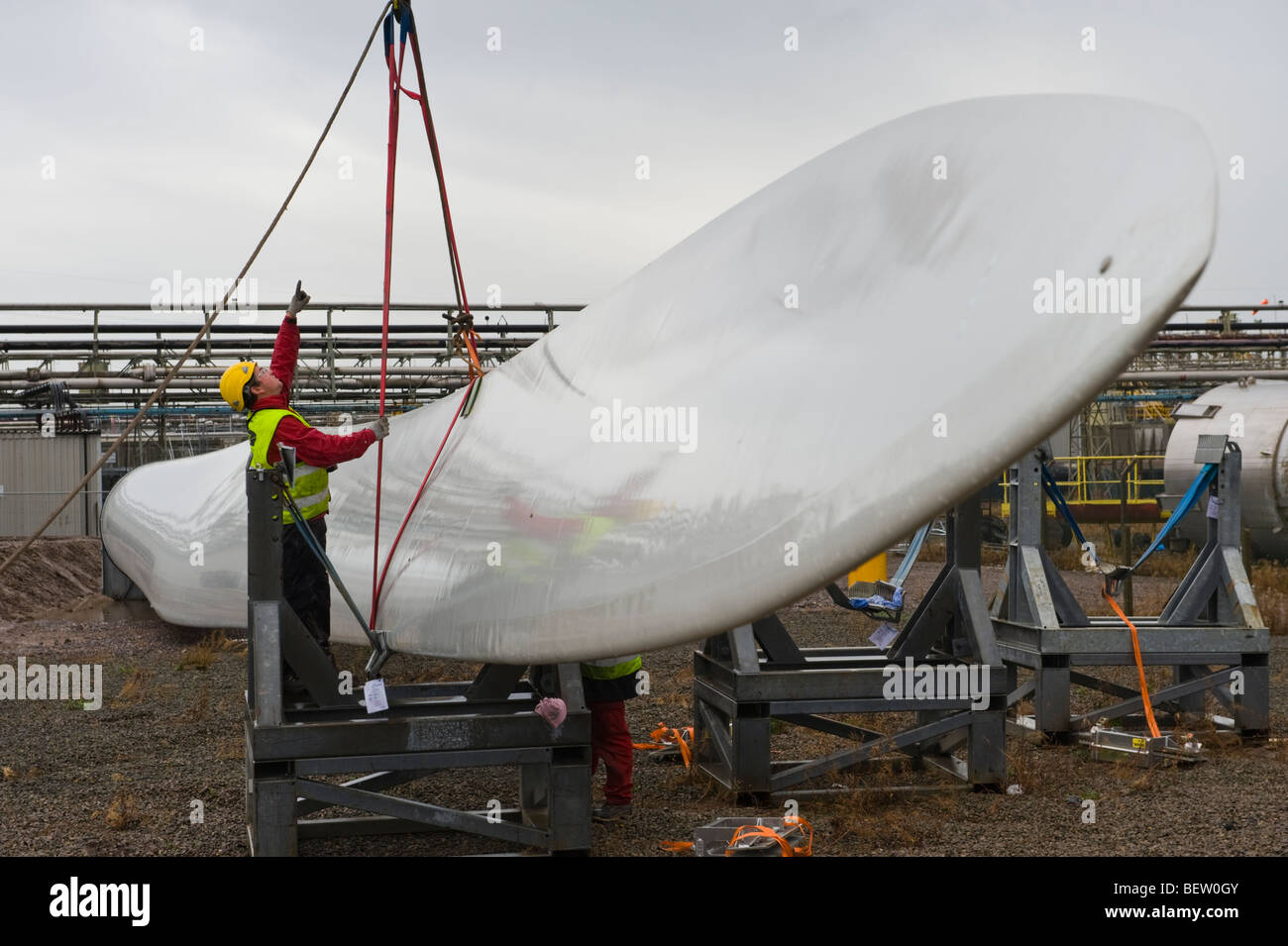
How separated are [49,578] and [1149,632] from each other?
14.3 meters

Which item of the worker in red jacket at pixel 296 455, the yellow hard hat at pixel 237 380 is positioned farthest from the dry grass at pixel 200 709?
the yellow hard hat at pixel 237 380

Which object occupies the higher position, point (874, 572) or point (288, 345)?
point (288, 345)

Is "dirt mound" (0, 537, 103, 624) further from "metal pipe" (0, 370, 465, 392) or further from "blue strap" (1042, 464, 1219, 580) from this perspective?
"blue strap" (1042, 464, 1219, 580)

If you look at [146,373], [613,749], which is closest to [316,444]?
[613,749]

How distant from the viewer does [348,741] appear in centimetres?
400

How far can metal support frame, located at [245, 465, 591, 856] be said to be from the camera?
3971 mm

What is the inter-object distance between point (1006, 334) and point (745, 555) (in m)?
0.72

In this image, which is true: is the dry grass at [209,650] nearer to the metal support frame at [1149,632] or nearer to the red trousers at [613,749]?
the red trousers at [613,749]

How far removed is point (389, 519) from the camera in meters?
4.97

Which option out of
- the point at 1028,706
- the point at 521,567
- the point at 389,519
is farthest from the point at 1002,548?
the point at 521,567

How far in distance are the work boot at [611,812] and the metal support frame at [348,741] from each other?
68 cm

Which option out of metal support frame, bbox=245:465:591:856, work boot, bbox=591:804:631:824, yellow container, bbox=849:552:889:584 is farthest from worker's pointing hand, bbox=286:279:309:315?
yellow container, bbox=849:552:889:584

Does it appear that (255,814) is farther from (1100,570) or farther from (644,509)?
(1100,570)

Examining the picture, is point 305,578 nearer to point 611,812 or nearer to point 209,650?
point 611,812
